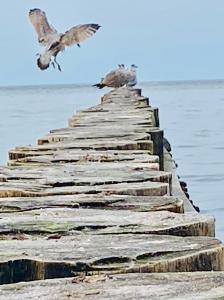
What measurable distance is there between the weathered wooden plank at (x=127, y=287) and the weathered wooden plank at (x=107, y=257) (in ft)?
0.26

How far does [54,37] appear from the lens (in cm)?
986

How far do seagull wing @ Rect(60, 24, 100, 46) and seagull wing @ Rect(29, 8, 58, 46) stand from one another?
147 mm

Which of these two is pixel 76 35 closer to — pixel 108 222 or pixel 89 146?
pixel 89 146

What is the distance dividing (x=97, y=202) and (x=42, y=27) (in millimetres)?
7429

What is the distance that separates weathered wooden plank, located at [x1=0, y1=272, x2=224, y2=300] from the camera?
80.0 inches

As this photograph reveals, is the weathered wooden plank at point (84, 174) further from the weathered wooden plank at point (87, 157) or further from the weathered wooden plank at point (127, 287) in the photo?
the weathered wooden plank at point (127, 287)

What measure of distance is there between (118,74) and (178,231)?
49.4 feet

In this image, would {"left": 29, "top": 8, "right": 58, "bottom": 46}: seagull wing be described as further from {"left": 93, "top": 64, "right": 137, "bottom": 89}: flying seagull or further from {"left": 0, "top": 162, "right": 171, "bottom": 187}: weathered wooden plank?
{"left": 0, "top": 162, "right": 171, "bottom": 187}: weathered wooden plank

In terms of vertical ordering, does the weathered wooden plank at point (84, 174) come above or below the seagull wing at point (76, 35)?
below

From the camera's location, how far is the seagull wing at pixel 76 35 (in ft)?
32.0

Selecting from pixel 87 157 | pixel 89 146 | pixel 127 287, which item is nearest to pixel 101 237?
pixel 127 287

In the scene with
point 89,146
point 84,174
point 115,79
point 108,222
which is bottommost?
point 108,222

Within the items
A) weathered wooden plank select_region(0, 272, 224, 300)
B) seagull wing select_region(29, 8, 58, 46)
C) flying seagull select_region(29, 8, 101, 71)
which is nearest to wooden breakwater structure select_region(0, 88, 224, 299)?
weathered wooden plank select_region(0, 272, 224, 300)

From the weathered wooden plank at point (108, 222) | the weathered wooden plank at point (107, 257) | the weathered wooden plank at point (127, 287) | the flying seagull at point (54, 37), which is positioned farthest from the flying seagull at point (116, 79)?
the weathered wooden plank at point (127, 287)
